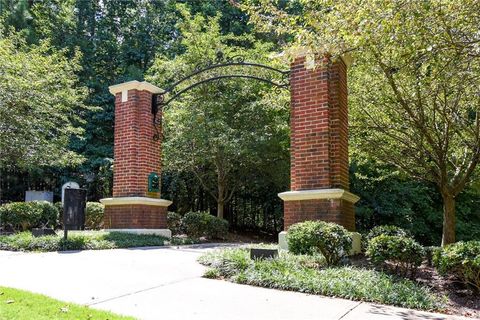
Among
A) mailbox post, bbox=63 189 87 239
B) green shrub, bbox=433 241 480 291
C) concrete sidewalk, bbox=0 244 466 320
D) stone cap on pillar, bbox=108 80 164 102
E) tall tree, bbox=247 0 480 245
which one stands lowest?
concrete sidewalk, bbox=0 244 466 320

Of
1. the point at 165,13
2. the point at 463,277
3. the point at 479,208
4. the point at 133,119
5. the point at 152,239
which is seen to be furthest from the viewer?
the point at 165,13

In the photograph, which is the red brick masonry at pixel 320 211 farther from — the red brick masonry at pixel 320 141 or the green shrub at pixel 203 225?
the green shrub at pixel 203 225

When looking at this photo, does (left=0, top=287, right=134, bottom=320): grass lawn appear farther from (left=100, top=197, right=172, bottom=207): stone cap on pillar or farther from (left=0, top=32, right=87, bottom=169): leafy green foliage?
(left=0, top=32, right=87, bottom=169): leafy green foliage

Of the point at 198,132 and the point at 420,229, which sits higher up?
the point at 198,132

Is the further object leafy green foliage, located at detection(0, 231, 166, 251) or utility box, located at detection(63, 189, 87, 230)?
utility box, located at detection(63, 189, 87, 230)

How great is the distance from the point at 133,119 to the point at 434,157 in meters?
6.84

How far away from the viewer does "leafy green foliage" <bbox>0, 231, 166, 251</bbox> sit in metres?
8.12

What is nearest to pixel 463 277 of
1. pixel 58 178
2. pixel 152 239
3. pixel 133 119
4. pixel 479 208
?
pixel 152 239

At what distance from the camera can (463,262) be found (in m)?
4.86

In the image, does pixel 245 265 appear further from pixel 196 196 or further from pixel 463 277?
pixel 196 196

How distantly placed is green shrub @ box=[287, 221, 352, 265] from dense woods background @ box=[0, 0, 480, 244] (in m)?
3.36

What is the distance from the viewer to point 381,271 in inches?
216

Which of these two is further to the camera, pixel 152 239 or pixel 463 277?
pixel 152 239

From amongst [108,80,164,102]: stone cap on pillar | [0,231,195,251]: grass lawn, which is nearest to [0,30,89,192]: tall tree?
[108,80,164,102]: stone cap on pillar
